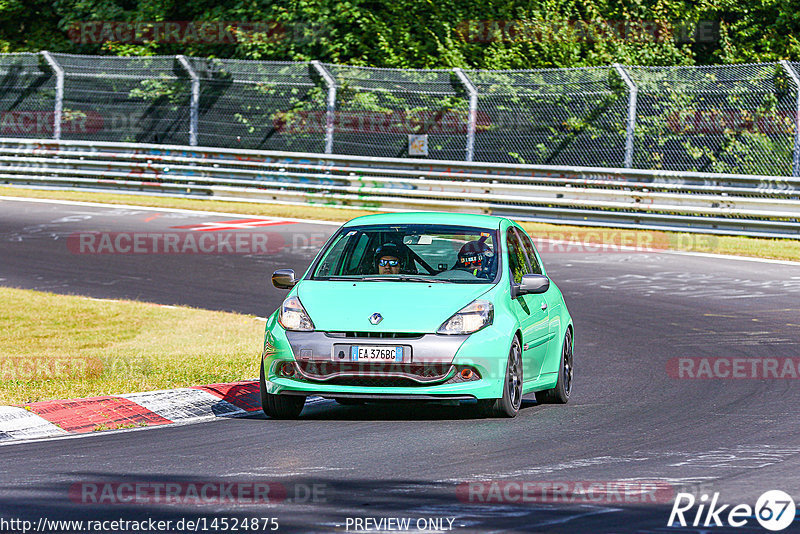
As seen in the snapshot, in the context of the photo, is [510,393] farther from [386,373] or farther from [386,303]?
[386,303]

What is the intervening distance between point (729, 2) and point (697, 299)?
18.0 metres

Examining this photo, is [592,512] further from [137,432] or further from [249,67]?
[249,67]

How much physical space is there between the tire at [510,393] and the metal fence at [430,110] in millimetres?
14093

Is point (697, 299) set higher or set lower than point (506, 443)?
lower

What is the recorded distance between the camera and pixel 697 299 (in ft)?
52.2

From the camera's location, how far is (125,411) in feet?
29.2

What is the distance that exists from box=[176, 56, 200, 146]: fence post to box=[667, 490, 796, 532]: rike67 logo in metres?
23.2

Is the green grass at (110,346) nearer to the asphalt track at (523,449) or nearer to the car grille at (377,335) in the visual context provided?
the asphalt track at (523,449)

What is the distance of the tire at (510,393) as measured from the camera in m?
8.63

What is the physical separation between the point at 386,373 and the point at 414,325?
0.37 m

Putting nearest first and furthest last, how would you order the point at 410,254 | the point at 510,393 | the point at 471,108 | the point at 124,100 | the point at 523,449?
the point at 523,449
the point at 510,393
the point at 410,254
the point at 471,108
the point at 124,100

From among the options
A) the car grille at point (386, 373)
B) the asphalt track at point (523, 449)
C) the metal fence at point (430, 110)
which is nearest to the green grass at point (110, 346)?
the asphalt track at point (523, 449)

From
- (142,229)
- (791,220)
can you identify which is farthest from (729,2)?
(142,229)

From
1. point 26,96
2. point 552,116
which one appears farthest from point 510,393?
point 26,96
